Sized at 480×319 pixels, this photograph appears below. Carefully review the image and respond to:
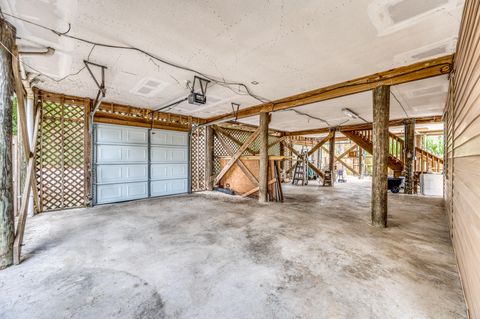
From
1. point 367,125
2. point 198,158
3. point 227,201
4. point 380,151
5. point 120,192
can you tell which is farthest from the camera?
point 367,125

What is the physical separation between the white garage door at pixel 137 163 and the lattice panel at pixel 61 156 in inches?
14.1

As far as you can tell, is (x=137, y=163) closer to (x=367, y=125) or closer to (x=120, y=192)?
(x=120, y=192)

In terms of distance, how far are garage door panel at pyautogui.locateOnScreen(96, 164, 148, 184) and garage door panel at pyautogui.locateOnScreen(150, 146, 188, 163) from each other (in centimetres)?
46

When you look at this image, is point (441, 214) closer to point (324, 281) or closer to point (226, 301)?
point (324, 281)

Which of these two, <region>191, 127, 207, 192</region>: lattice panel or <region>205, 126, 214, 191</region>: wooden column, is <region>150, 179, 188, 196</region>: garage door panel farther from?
<region>205, 126, 214, 191</region>: wooden column

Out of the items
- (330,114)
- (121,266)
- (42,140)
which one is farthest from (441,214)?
(42,140)

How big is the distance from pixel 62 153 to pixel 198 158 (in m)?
3.88

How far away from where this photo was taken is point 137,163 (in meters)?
5.93

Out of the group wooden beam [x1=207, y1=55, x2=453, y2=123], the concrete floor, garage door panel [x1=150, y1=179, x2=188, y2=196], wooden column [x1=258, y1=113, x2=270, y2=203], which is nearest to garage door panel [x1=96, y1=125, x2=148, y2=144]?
garage door panel [x1=150, y1=179, x2=188, y2=196]

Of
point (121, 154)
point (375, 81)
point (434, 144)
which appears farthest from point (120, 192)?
point (434, 144)

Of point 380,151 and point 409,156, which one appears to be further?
point 409,156

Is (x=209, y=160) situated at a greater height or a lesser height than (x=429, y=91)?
lesser

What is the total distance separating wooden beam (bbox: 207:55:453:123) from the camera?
9.90 feet

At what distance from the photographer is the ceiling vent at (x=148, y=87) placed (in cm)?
395
